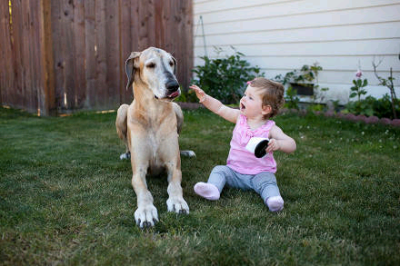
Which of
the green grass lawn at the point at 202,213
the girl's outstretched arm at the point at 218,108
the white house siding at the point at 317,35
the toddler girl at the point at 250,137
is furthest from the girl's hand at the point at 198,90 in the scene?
the white house siding at the point at 317,35

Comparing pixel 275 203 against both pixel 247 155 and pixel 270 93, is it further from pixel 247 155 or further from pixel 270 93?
pixel 270 93

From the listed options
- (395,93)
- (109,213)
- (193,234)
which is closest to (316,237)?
(193,234)

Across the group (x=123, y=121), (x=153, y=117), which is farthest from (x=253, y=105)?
(x=123, y=121)

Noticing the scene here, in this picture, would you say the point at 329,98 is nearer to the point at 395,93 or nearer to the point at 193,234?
the point at 395,93

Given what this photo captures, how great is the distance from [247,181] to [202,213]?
56cm

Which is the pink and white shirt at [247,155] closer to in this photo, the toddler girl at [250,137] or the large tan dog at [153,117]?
the toddler girl at [250,137]

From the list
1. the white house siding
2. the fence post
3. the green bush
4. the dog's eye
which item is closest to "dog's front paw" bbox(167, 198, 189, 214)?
the dog's eye

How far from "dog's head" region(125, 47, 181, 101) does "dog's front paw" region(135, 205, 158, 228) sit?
0.89 metres

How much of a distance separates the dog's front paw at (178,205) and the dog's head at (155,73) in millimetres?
777

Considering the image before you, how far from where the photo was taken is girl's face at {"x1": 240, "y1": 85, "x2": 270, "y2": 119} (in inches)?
100

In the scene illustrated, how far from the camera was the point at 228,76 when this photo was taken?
676 cm

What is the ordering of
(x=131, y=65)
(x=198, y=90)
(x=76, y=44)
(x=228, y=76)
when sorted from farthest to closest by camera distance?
1. (x=228, y=76)
2. (x=76, y=44)
3. (x=131, y=65)
4. (x=198, y=90)

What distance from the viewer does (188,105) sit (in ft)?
22.9

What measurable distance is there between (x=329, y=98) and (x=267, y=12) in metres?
1.97
